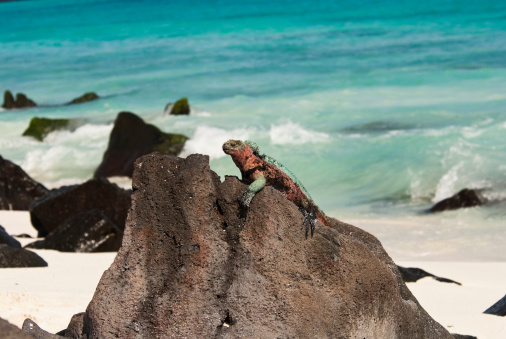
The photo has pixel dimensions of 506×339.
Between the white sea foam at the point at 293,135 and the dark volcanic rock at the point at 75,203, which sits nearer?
the dark volcanic rock at the point at 75,203

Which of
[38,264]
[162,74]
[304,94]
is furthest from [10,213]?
[162,74]

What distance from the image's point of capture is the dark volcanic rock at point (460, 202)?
535 inches

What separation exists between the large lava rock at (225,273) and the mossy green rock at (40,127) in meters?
18.0

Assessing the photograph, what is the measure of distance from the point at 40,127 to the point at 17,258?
576 inches

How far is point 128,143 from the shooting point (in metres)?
17.8

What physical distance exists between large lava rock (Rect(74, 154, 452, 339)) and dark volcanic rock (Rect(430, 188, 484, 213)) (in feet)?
29.6

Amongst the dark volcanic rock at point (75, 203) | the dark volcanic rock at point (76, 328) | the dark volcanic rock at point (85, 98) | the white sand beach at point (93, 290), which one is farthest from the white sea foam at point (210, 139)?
the dark volcanic rock at point (76, 328)

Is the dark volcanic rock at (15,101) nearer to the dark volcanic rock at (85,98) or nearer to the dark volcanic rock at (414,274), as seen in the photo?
the dark volcanic rock at (85,98)

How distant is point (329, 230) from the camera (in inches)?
188

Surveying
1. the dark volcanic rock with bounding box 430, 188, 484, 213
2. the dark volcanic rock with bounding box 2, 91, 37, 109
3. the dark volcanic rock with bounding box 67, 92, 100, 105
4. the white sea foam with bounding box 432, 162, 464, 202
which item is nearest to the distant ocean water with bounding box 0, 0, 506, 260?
the white sea foam with bounding box 432, 162, 464, 202

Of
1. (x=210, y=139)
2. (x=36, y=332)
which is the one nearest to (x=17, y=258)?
(x=36, y=332)

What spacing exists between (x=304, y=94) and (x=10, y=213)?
15.3 metres

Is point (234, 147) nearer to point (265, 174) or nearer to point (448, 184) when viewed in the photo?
point (265, 174)

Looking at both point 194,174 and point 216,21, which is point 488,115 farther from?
point 216,21
